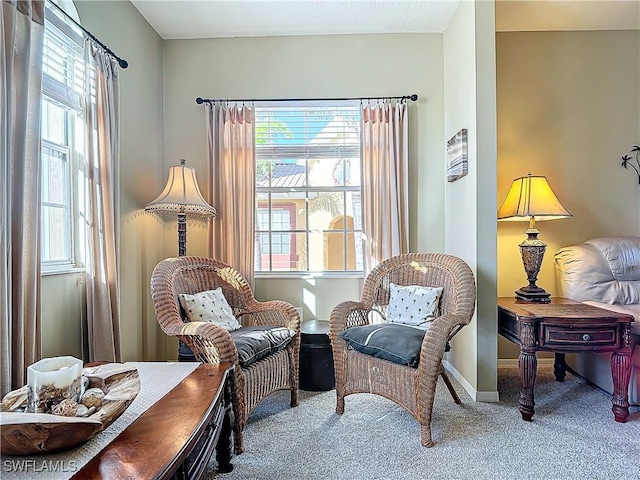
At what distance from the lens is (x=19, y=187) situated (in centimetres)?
158

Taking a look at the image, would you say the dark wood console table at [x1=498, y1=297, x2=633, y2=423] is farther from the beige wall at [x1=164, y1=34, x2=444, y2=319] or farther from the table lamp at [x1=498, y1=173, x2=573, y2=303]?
the beige wall at [x1=164, y1=34, x2=444, y2=319]

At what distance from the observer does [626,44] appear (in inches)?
125

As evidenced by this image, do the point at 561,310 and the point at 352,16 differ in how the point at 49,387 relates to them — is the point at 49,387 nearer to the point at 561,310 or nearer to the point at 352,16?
the point at 561,310

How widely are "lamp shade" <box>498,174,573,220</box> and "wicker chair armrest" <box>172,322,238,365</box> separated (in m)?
2.03

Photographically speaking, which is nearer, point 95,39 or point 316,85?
point 95,39

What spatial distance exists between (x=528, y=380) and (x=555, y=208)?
1.15 m

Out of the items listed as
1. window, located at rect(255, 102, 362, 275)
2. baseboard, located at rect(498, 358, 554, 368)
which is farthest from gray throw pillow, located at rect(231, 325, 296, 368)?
baseboard, located at rect(498, 358, 554, 368)

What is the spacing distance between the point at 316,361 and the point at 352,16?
257 cm

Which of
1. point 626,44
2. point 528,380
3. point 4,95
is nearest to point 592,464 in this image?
point 528,380

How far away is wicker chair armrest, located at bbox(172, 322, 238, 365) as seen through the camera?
186cm

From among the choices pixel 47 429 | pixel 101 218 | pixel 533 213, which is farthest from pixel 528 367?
pixel 101 218

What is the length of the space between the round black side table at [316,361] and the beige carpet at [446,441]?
0.35ft

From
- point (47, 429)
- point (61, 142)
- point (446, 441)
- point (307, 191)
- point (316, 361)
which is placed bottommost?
point (446, 441)

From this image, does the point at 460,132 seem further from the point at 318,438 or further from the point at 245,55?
the point at 318,438
